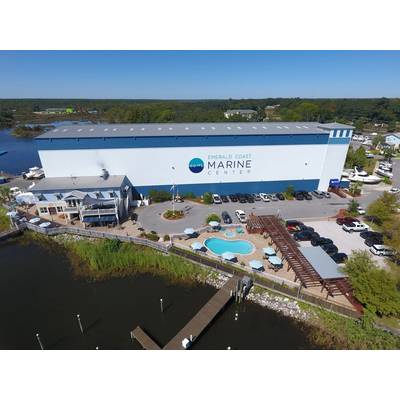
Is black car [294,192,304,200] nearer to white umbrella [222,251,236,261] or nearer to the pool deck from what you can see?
the pool deck

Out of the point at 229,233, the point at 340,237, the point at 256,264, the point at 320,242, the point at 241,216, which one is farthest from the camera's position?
the point at 241,216

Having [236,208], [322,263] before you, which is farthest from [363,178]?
[322,263]

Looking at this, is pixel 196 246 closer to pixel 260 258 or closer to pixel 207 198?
pixel 260 258

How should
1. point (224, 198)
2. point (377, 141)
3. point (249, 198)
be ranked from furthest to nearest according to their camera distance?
1. point (377, 141)
2. point (224, 198)
3. point (249, 198)

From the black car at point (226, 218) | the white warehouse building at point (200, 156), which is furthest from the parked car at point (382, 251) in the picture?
the white warehouse building at point (200, 156)

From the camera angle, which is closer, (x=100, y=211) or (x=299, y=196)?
(x=100, y=211)

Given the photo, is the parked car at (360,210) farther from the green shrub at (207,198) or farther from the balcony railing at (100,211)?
the balcony railing at (100,211)

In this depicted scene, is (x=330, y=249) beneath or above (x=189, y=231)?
beneath
